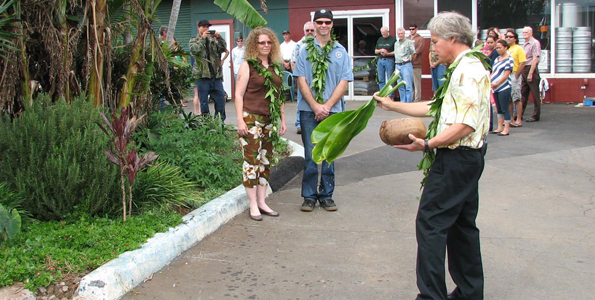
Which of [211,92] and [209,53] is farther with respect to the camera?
[211,92]

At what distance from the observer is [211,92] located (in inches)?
456

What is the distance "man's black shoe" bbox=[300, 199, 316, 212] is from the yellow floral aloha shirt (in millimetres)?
2897

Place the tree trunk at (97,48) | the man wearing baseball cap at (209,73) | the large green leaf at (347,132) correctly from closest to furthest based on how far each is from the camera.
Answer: the large green leaf at (347,132)
the tree trunk at (97,48)
the man wearing baseball cap at (209,73)

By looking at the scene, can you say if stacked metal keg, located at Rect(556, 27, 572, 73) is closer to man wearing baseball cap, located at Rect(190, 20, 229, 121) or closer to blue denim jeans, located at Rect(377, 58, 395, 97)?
blue denim jeans, located at Rect(377, 58, 395, 97)

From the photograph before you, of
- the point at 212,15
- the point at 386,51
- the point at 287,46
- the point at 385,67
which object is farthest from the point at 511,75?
the point at 212,15

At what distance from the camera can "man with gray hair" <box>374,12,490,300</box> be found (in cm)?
399

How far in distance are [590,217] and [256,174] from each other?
350cm

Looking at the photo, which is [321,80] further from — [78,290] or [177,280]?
[78,290]

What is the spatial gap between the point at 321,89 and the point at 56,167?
2.76 meters

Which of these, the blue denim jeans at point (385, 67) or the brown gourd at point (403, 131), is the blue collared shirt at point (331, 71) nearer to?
the brown gourd at point (403, 131)

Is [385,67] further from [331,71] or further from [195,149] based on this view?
[331,71]

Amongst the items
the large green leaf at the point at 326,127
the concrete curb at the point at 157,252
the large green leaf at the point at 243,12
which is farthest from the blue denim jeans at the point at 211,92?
the large green leaf at the point at 326,127

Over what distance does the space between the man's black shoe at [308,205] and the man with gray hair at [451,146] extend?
269 centimetres

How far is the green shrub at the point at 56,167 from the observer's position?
5.46 m
